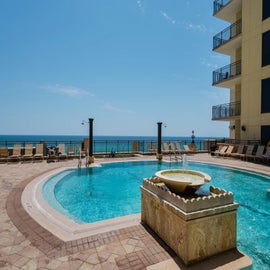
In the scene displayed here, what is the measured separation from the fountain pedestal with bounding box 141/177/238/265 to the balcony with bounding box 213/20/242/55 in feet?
52.2

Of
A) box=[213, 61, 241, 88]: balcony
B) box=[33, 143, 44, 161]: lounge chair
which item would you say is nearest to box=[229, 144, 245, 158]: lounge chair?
box=[213, 61, 241, 88]: balcony

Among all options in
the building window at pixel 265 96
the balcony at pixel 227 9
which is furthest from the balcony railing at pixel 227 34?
the building window at pixel 265 96

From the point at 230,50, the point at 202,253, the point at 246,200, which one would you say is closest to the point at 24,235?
the point at 202,253

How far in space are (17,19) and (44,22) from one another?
1.36m

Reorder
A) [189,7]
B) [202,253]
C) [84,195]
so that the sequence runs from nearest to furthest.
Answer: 1. [202,253]
2. [84,195]
3. [189,7]

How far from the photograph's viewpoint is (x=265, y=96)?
507 inches

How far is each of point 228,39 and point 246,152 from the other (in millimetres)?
9359

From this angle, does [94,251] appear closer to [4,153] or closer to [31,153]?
[31,153]

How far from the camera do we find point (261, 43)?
42.7ft

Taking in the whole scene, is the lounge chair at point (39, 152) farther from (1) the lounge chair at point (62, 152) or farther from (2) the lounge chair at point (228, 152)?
(2) the lounge chair at point (228, 152)

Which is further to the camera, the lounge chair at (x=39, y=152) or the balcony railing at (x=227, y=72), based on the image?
the balcony railing at (x=227, y=72)

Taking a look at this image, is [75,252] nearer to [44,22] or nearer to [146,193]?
[146,193]

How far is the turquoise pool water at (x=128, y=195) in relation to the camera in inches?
164

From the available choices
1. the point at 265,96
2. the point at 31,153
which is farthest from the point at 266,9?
the point at 31,153
